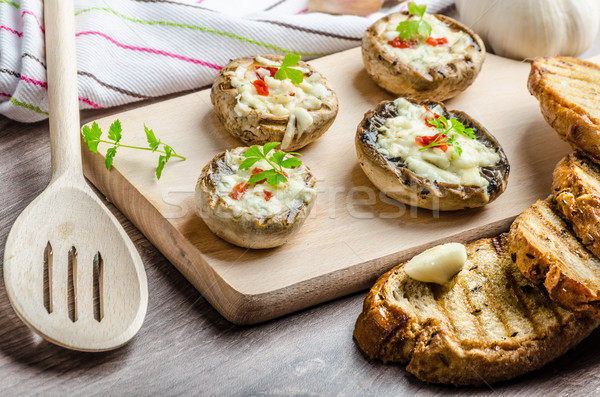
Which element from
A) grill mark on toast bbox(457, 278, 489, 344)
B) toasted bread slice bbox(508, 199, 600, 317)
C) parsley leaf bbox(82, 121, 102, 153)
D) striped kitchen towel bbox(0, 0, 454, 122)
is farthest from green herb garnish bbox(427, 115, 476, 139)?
parsley leaf bbox(82, 121, 102, 153)

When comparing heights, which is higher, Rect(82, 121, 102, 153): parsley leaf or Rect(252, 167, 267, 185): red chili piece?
Rect(252, 167, 267, 185): red chili piece

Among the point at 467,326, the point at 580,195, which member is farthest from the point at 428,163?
the point at 467,326

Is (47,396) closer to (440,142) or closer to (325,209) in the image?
(325,209)

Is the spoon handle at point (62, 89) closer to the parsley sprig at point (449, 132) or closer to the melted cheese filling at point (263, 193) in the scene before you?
the melted cheese filling at point (263, 193)

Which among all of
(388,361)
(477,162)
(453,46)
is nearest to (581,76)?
(453,46)

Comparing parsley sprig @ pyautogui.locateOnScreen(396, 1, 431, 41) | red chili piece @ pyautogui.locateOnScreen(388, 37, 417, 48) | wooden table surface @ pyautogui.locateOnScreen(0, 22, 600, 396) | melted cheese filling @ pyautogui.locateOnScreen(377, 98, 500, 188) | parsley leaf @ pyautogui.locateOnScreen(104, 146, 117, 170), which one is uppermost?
parsley sprig @ pyautogui.locateOnScreen(396, 1, 431, 41)

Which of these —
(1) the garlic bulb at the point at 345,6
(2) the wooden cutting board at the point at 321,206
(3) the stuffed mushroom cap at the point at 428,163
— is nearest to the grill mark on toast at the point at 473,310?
(2) the wooden cutting board at the point at 321,206

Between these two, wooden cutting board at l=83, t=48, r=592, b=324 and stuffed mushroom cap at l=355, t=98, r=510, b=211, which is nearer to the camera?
wooden cutting board at l=83, t=48, r=592, b=324

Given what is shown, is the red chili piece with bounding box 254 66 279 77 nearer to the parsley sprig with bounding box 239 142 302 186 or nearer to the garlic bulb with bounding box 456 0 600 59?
the parsley sprig with bounding box 239 142 302 186
